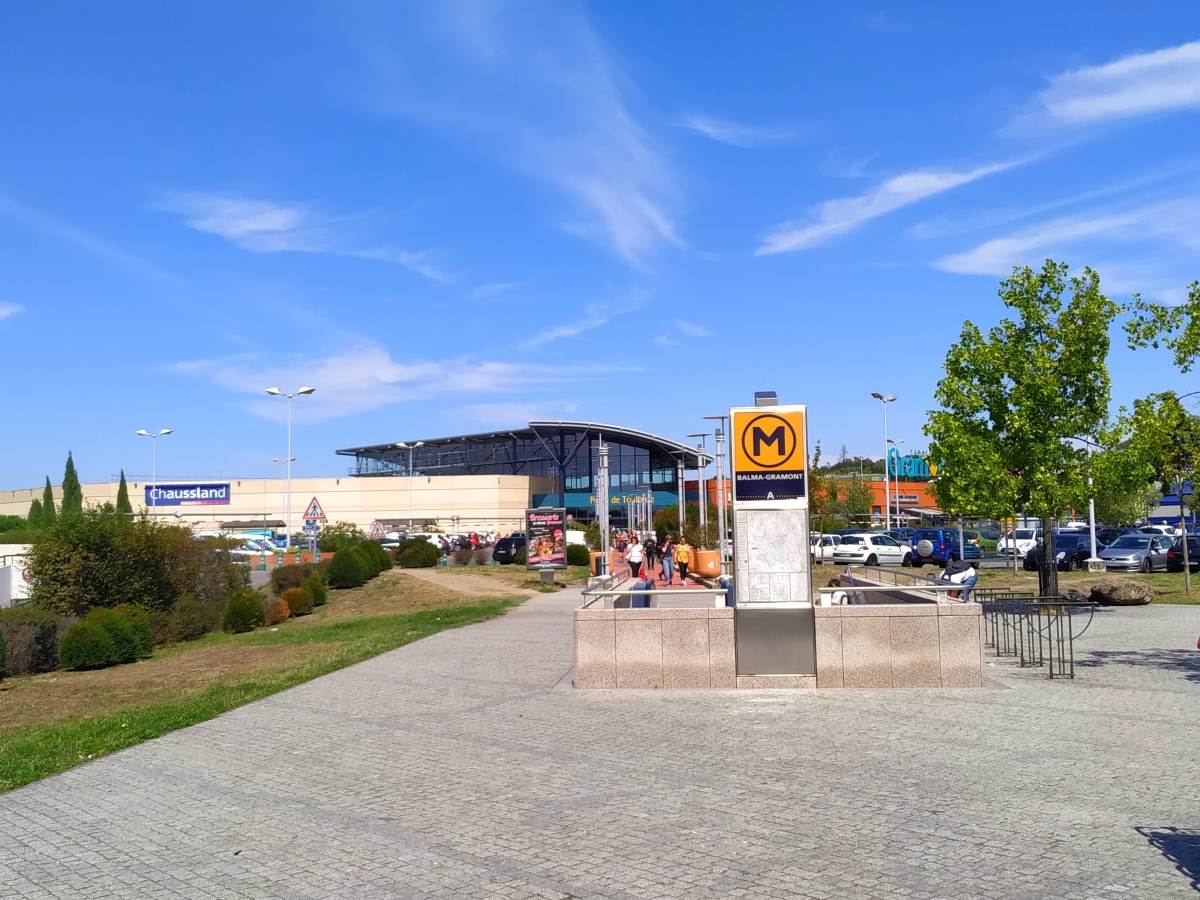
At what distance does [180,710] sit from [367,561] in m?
25.0

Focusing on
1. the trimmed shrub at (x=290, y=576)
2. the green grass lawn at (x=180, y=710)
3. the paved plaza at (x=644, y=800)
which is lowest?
the green grass lawn at (x=180, y=710)

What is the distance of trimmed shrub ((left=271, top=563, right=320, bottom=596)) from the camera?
3191 cm

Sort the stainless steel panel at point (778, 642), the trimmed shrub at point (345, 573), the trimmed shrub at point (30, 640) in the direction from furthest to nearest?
the trimmed shrub at point (345, 573) < the trimmed shrub at point (30, 640) < the stainless steel panel at point (778, 642)

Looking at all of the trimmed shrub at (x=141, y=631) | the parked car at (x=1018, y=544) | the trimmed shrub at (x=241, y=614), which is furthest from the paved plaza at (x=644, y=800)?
the parked car at (x=1018, y=544)

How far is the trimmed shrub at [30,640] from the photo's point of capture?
60.8ft

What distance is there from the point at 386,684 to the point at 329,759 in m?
4.23

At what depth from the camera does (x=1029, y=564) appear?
36906 mm

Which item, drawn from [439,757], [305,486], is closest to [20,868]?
[439,757]

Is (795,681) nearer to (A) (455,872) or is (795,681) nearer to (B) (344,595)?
(A) (455,872)

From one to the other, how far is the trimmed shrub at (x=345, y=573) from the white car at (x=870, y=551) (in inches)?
709

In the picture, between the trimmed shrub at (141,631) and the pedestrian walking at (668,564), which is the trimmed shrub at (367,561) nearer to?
the pedestrian walking at (668,564)

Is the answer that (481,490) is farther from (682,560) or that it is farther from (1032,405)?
(1032,405)

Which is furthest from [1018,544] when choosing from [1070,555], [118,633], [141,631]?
[118,633]

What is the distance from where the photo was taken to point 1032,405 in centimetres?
2111
